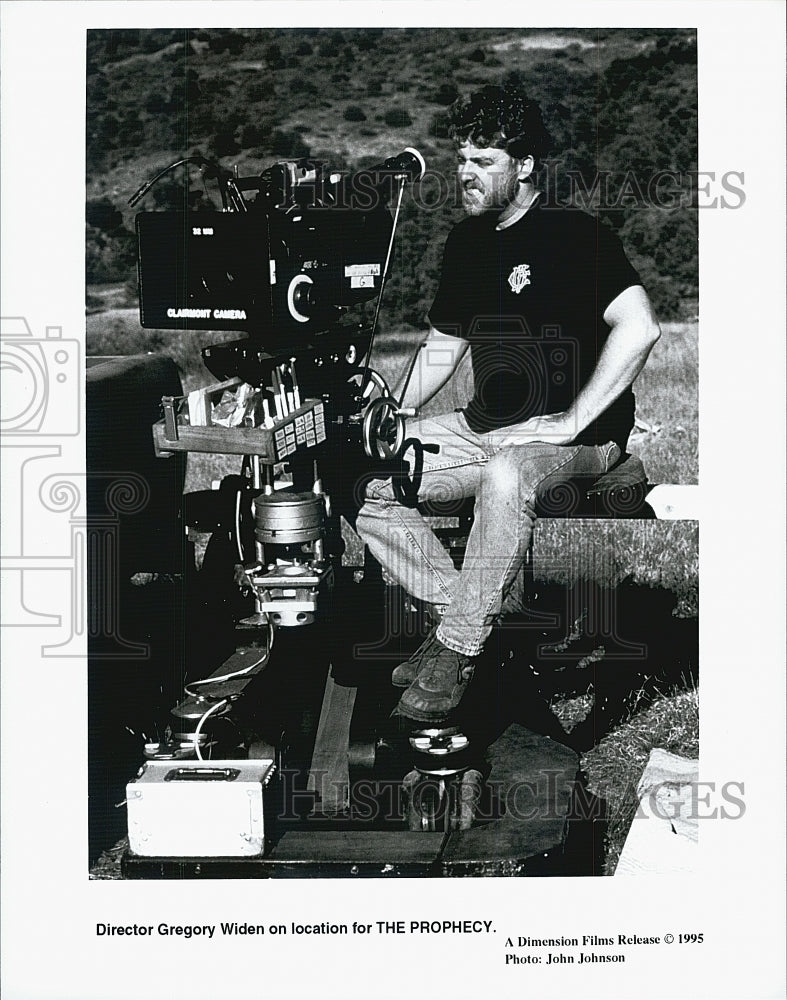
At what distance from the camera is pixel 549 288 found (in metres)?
2.60

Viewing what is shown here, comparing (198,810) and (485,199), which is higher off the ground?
(485,199)

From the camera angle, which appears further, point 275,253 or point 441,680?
point 441,680

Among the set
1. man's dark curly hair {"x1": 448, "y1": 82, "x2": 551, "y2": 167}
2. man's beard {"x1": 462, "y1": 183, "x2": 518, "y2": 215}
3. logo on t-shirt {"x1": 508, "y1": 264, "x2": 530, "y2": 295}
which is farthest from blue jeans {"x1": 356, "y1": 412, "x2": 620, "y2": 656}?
man's dark curly hair {"x1": 448, "y1": 82, "x2": 551, "y2": 167}

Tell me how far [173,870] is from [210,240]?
1.38m

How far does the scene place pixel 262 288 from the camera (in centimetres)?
240

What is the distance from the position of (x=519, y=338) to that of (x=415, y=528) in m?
0.48

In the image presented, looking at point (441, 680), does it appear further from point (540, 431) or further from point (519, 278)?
point (519, 278)

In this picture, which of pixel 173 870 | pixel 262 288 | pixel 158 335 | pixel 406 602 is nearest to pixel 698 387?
pixel 406 602

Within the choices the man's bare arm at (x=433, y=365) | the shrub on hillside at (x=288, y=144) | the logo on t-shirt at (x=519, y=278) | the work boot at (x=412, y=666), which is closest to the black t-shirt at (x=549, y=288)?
the logo on t-shirt at (x=519, y=278)

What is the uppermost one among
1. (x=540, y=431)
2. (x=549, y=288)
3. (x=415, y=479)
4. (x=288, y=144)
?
(x=288, y=144)

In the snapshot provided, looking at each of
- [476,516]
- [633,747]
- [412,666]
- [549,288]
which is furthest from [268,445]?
[633,747]

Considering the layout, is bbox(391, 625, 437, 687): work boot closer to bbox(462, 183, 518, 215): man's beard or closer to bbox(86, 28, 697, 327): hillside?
bbox(86, 28, 697, 327): hillside

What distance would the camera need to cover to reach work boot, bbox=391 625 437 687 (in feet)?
8.65

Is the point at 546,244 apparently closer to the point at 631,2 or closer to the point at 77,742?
the point at 631,2
